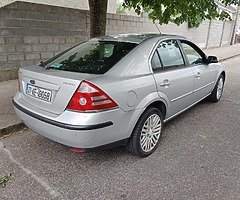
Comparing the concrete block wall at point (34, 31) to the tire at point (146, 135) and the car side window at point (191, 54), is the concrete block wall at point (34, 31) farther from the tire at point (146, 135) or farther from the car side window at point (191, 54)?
the tire at point (146, 135)

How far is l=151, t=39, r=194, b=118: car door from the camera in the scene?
3.09 metres

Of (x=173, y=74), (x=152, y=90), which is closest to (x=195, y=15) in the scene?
(x=173, y=74)

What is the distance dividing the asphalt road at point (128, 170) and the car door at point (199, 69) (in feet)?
2.66

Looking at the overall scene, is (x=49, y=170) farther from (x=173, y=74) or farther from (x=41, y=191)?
(x=173, y=74)

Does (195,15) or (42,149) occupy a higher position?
(195,15)

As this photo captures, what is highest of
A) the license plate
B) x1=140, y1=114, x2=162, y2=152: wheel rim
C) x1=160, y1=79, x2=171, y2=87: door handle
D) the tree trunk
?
the tree trunk

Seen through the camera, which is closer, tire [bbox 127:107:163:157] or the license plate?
the license plate

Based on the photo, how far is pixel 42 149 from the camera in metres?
3.11

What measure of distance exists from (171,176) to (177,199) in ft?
1.16

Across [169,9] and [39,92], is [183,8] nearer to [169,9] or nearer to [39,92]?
[169,9]

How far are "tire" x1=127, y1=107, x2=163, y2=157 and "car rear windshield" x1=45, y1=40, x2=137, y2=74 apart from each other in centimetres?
75

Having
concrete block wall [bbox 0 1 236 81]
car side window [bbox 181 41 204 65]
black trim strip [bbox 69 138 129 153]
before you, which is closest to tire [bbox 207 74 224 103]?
car side window [bbox 181 41 204 65]

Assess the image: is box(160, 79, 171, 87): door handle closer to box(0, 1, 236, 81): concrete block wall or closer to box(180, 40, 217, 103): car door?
box(180, 40, 217, 103): car door

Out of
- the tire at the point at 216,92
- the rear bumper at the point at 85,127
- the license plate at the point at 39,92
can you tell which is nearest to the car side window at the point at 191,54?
the tire at the point at 216,92
